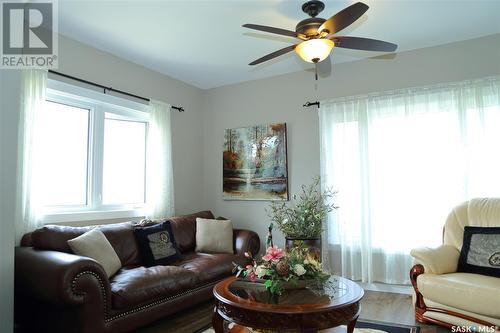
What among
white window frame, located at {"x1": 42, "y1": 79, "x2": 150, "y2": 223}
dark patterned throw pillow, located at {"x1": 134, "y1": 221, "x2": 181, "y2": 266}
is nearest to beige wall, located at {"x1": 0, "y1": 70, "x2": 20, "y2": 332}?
white window frame, located at {"x1": 42, "y1": 79, "x2": 150, "y2": 223}

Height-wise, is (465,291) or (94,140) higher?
(94,140)

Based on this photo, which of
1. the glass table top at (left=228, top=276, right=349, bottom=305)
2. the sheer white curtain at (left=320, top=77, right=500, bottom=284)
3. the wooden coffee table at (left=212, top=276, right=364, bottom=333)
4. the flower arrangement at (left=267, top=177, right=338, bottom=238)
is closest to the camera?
the wooden coffee table at (left=212, top=276, right=364, bottom=333)

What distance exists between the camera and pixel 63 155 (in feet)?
11.5

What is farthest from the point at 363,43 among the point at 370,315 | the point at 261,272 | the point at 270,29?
the point at 370,315

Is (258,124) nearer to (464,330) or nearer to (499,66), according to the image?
(499,66)

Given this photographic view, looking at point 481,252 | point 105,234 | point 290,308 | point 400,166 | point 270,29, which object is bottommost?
point 290,308

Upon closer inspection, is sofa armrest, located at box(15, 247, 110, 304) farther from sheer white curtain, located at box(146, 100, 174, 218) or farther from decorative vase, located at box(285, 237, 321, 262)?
decorative vase, located at box(285, 237, 321, 262)

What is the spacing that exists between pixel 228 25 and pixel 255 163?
6.62 feet

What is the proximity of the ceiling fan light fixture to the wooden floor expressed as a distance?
2.33 meters

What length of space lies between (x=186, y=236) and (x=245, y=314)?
2220 millimetres

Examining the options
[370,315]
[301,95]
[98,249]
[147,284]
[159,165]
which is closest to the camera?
[147,284]

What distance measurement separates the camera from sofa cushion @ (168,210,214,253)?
398cm

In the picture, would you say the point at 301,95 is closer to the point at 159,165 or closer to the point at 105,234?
the point at 159,165

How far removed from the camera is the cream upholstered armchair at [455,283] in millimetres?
2521
